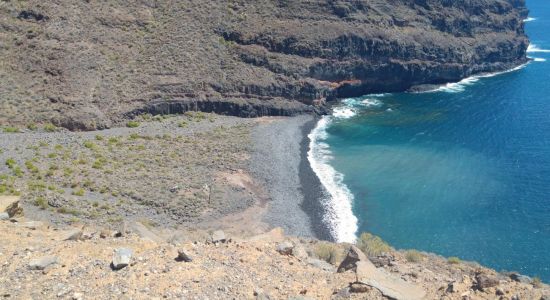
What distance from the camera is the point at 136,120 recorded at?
64.0 m

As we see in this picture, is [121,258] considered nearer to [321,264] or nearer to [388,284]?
[321,264]

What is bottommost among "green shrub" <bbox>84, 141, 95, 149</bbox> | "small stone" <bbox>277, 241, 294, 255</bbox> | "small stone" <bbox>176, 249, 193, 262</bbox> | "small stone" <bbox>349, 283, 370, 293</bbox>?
"green shrub" <bbox>84, 141, 95, 149</bbox>

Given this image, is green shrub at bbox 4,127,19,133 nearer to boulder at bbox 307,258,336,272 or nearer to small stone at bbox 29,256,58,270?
small stone at bbox 29,256,58,270

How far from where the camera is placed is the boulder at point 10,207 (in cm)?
2803

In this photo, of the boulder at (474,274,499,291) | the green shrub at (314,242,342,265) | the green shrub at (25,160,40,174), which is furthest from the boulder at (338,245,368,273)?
the green shrub at (25,160,40,174)

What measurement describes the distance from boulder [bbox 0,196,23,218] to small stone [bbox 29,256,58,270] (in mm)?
8626

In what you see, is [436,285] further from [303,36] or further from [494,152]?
[303,36]

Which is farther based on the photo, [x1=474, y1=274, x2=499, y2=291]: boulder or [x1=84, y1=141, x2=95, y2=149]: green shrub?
[x1=84, y1=141, x2=95, y2=149]: green shrub

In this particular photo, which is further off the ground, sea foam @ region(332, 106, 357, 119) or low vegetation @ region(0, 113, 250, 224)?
sea foam @ region(332, 106, 357, 119)

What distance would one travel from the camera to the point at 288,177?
56125mm

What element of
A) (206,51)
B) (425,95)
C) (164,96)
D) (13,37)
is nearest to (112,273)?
(164,96)

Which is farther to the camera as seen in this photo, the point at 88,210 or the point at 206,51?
the point at 206,51

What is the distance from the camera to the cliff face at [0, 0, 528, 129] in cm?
6172

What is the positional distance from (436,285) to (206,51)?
5893 centimetres
